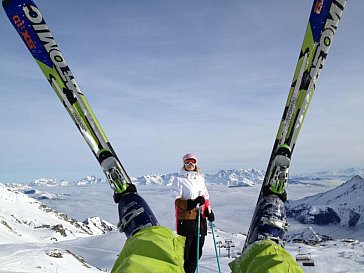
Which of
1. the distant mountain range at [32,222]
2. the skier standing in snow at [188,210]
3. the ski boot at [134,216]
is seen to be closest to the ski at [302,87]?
the skier standing in snow at [188,210]

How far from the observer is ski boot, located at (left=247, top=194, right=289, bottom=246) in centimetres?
426

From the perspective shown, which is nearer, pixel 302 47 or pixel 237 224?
pixel 302 47

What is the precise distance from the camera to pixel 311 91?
5438 mm

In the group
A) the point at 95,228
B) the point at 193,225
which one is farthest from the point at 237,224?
the point at 193,225

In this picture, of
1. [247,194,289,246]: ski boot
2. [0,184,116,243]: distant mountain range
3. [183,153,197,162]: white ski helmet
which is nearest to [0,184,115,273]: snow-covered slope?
[0,184,116,243]: distant mountain range

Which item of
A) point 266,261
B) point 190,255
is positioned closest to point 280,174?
point 190,255

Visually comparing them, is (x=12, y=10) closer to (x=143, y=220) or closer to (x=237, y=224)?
(x=143, y=220)

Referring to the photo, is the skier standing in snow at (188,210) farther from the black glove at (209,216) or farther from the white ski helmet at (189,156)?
the white ski helmet at (189,156)

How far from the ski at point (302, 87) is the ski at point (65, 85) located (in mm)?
2356

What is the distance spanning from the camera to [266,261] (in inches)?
91.8

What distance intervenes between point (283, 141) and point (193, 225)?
6.68 feet

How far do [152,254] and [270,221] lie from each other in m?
2.49

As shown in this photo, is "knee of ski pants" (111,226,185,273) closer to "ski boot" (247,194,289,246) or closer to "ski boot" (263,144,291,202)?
"ski boot" (247,194,289,246)

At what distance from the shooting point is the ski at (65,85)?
5.35 meters
